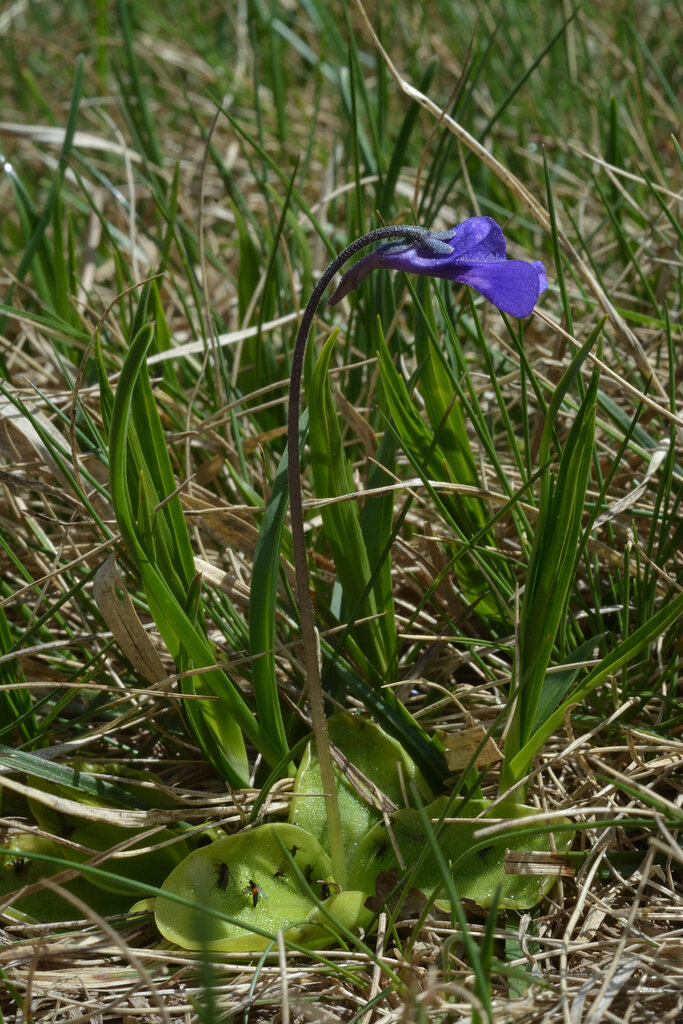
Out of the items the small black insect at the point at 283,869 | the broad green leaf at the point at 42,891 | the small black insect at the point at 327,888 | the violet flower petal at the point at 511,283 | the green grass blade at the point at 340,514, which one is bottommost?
the broad green leaf at the point at 42,891

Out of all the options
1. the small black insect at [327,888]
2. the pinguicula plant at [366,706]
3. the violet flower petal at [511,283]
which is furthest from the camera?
the small black insect at [327,888]

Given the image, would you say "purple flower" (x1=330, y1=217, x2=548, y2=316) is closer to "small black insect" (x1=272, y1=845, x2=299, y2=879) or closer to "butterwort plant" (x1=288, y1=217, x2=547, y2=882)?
"butterwort plant" (x1=288, y1=217, x2=547, y2=882)

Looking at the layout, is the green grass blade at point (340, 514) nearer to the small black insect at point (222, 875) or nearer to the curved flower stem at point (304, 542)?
A: the curved flower stem at point (304, 542)

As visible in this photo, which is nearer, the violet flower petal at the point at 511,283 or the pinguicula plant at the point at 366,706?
the violet flower petal at the point at 511,283

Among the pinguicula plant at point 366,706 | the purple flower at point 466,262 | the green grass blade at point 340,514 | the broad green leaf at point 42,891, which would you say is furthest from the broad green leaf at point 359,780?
the purple flower at point 466,262

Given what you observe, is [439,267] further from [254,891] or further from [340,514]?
[254,891]

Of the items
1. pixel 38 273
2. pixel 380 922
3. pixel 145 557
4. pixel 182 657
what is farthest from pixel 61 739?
pixel 38 273

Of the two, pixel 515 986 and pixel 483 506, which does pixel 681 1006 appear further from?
pixel 483 506
